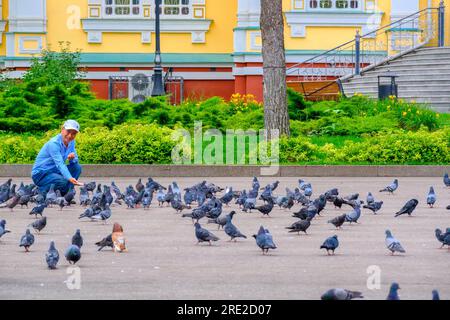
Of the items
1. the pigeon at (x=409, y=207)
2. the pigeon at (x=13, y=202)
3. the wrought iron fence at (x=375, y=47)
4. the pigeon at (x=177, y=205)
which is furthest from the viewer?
the wrought iron fence at (x=375, y=47)

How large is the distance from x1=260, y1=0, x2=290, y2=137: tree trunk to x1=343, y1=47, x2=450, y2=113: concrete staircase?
8.25 meters

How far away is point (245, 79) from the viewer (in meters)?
36.9

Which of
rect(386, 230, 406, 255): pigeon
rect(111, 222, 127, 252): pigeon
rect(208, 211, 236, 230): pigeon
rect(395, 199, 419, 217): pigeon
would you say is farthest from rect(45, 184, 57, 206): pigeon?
rect(386, 230, 406, 255): pigeon

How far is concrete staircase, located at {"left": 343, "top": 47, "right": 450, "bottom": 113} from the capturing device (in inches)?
1284

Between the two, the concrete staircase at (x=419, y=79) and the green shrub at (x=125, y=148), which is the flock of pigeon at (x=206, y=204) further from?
the concrete staircase at (x=419, y=79)

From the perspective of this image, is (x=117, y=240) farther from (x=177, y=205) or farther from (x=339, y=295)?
(x=339, y=295)

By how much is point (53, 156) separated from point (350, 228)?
4.92 m

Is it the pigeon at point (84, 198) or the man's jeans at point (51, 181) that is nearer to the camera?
the pigeon at point (84, 198)

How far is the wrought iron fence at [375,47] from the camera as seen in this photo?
3644cm

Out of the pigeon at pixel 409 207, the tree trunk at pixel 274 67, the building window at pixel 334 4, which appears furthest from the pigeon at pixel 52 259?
the building window at pixel 334 4

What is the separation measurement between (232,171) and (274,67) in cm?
290

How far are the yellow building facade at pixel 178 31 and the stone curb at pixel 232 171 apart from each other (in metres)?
13.7
